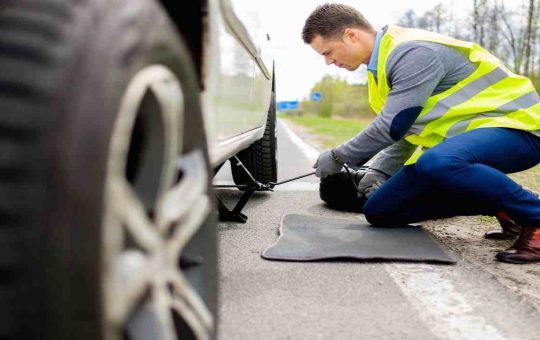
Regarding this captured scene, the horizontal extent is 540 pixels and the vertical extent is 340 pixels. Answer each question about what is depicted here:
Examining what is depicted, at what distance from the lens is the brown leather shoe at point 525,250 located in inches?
111

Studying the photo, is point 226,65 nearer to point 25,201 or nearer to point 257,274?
point 257,274

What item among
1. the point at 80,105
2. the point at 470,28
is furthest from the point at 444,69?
the point at 470,28

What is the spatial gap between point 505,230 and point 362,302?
1.46 meters

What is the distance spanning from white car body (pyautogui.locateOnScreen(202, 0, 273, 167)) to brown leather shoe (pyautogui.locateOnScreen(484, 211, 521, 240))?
4.41ft

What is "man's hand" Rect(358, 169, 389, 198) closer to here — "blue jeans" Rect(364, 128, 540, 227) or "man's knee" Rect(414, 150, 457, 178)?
"blue jeans" Rect(364, 128, 540, 227)

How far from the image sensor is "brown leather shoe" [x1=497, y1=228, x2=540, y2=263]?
111 inches

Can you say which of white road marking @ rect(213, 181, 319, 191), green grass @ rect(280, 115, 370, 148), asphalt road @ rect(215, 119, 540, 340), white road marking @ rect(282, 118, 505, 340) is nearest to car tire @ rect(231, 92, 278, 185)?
white road marking @ rect(213, 181, 319, 191)

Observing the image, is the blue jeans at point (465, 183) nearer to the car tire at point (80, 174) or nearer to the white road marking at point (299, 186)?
the white road marking at point (299, 186)

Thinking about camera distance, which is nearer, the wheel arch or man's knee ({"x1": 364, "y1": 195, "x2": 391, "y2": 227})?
the wheel arch

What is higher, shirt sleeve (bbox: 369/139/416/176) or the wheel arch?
the wheel arch

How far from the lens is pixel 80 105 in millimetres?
917

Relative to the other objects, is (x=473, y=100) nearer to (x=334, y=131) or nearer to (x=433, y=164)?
(x=433, y=164)

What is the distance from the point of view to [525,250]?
2.84 meters

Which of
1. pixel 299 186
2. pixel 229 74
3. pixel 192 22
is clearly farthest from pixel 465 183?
pixel 299 186
